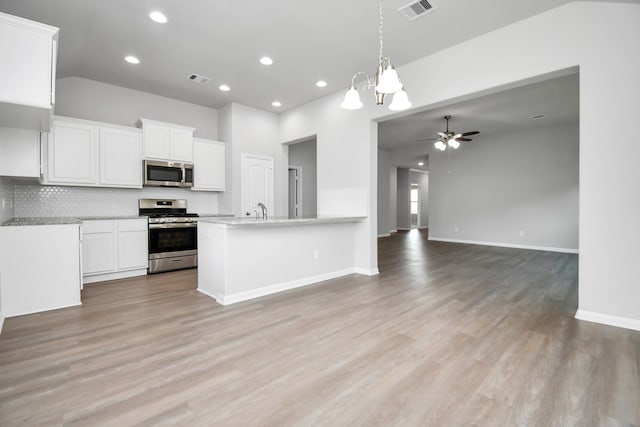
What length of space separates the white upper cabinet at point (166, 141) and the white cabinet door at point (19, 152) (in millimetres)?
1627

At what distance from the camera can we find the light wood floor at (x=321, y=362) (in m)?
1.60

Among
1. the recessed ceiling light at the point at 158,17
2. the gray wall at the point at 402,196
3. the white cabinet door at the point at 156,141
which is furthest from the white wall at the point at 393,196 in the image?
the recessed ceiling light at the point at 158,17

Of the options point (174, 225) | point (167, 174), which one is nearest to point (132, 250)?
point (174, 225)

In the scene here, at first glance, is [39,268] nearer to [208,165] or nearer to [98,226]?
[98,226]

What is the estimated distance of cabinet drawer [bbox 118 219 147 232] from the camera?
4570mm

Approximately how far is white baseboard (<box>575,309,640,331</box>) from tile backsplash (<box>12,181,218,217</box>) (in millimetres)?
5955

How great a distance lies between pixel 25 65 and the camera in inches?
94.0

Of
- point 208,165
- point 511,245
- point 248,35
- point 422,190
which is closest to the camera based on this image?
point 248,35

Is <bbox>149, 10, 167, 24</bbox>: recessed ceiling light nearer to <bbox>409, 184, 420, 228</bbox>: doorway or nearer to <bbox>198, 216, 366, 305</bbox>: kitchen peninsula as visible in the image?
<bbox>198, 216, 366, 305</bbox>: kitchen peninsula

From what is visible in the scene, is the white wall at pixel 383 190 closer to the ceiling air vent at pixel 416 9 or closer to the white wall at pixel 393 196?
the white wall at pixel 393 196

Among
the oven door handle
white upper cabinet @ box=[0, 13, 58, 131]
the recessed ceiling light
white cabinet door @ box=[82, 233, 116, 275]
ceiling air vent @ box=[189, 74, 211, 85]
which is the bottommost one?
white cabinet door @ box=[82, 233, 116, 275]

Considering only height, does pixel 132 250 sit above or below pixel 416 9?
below

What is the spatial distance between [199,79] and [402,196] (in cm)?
984

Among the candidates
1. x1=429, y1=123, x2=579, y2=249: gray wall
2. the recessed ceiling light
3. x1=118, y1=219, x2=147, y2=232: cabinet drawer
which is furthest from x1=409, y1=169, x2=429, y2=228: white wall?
the recessed ceiling light
